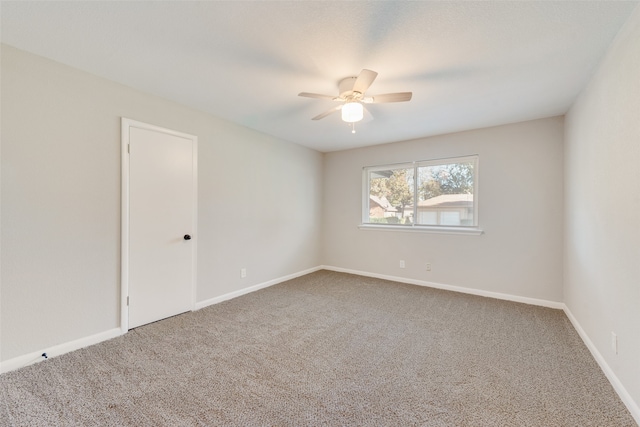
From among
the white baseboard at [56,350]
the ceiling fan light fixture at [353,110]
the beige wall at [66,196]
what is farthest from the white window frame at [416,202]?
the white baseboard at [56,350]

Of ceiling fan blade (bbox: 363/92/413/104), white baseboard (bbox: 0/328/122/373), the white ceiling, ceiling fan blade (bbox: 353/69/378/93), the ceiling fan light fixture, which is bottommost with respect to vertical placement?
white baseboard (bbox: 0/328/122/373)

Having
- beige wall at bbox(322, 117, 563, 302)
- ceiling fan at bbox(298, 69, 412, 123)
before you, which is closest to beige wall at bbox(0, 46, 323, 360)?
ceiling fan at bbox(298, 69, 412, 123)

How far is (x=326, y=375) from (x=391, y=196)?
10.5 ft

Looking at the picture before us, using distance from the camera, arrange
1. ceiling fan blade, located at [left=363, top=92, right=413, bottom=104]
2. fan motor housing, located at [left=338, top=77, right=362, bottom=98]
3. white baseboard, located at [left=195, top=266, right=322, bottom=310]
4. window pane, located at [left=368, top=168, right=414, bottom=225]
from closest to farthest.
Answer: ceiling fan blade, located at [left=363, top=92, right=413, bottom=104] < fan motor housing, located at [left=338, top=77, right=362, bottom=98] < white baseboard, located at [left=195, top=266, right=322, bottom=310] < window pane, located at [left=368, top=168, right=414, bottom=225]

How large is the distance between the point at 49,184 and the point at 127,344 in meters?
1.44

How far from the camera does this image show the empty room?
1561 mm

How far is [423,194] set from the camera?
4148 mm

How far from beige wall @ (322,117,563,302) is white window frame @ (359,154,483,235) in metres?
0.07

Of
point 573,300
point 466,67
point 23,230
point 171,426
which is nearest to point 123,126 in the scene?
point 23,230

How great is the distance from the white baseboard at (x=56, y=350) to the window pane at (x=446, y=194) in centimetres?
404

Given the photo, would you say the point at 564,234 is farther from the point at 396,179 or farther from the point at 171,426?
the point at 171,426

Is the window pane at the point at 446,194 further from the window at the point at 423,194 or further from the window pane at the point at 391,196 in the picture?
the window pane at the point at 391,196

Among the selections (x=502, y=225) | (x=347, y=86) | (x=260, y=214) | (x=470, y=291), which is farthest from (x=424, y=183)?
(x=260, y=214)

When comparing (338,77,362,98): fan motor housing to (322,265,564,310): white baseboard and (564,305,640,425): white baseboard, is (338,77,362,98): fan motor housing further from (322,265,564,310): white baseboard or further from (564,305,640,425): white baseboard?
(322,265,564,310): white baseboard
